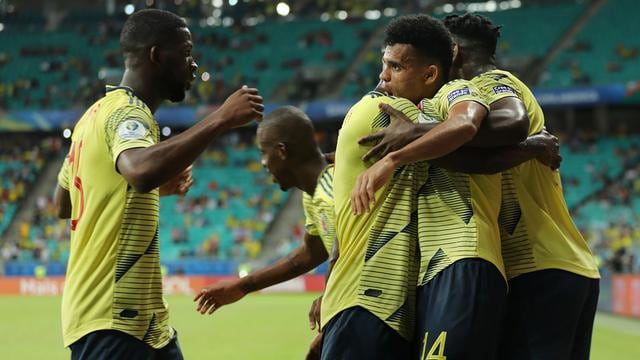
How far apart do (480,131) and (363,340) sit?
106 centimetres

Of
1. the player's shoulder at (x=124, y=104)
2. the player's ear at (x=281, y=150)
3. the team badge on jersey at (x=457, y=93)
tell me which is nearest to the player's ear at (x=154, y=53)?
the player's shoulder at (x=124, y=104)

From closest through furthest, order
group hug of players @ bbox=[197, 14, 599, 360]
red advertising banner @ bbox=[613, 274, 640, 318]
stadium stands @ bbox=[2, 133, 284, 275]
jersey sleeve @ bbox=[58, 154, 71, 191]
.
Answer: group hug of players @ bbox=[197, 14, 599, 360], jersey sleeve @ bbox=[58, 154, 71, 191], red advertising banner @ bbox=[613, 274, 640, 318], stadium stands @ bbox=[2, 133, 284, 275]

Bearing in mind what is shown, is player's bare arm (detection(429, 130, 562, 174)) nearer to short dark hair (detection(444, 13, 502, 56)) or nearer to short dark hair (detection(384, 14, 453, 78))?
short dark hair (detection(384, 14, 453, 78))

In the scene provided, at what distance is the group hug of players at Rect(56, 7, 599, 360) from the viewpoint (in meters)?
3.75

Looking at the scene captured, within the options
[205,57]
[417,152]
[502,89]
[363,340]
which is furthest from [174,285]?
[417,152]

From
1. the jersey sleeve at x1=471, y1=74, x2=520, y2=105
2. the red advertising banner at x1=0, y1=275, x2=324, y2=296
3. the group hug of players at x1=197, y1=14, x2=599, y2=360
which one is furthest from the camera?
the red advertising banner at x1=0, y1=275, x2=324, y2=296

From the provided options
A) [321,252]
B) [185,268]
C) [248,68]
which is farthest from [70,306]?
[248,68]

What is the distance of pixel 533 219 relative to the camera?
445 centimetres

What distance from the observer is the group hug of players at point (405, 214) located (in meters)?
3.75

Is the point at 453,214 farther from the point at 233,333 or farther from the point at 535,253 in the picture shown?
the point at 233,333

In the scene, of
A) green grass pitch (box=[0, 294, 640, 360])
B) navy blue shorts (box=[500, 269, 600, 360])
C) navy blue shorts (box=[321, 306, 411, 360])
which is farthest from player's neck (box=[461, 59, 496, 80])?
green grass pitch (box=[0, 294, 640, 360])

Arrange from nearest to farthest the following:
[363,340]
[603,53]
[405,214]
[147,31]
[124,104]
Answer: [363,340] < [405,214] < [124,104] < [147,31] < [603,53]

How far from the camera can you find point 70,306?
4.11m

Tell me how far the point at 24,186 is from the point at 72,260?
128 ft
